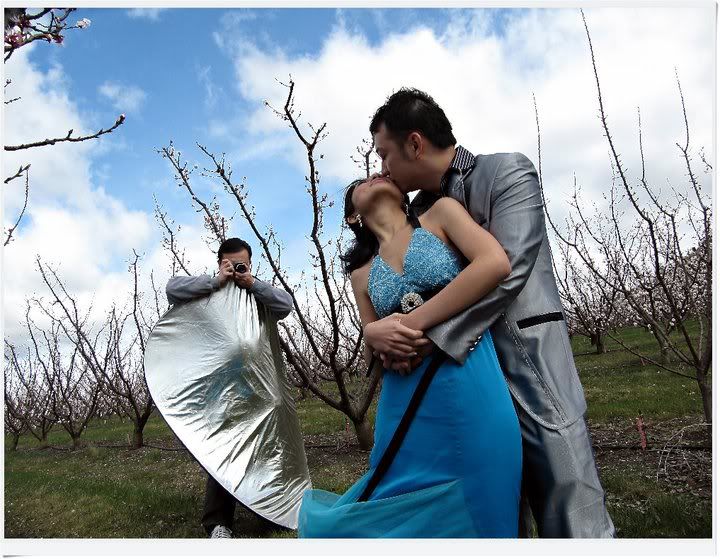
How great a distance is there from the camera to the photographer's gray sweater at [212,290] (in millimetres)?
3721

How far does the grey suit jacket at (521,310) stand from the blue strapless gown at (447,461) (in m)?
0.05

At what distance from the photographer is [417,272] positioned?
4.59 feet

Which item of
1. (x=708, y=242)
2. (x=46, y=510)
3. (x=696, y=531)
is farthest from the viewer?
(x=46, y=510)

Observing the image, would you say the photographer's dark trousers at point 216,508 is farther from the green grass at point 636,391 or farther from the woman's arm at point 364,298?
the green grass at point 636,391

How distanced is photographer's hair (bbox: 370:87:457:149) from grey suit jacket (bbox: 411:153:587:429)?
0.12 meters

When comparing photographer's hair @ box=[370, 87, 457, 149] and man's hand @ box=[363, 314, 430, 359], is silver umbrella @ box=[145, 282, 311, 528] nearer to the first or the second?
man's hand @ box=[363, 314, 430, 359]

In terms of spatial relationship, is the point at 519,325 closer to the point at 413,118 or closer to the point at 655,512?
the point at 413,118

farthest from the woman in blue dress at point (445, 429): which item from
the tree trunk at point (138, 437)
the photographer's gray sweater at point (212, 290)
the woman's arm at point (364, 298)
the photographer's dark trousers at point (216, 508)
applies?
the tree trunk at point (138, 437)

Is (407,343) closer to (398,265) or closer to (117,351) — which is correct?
(398,265)

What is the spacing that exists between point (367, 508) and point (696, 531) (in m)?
2.34

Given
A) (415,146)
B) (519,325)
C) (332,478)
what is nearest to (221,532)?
(332,478)
